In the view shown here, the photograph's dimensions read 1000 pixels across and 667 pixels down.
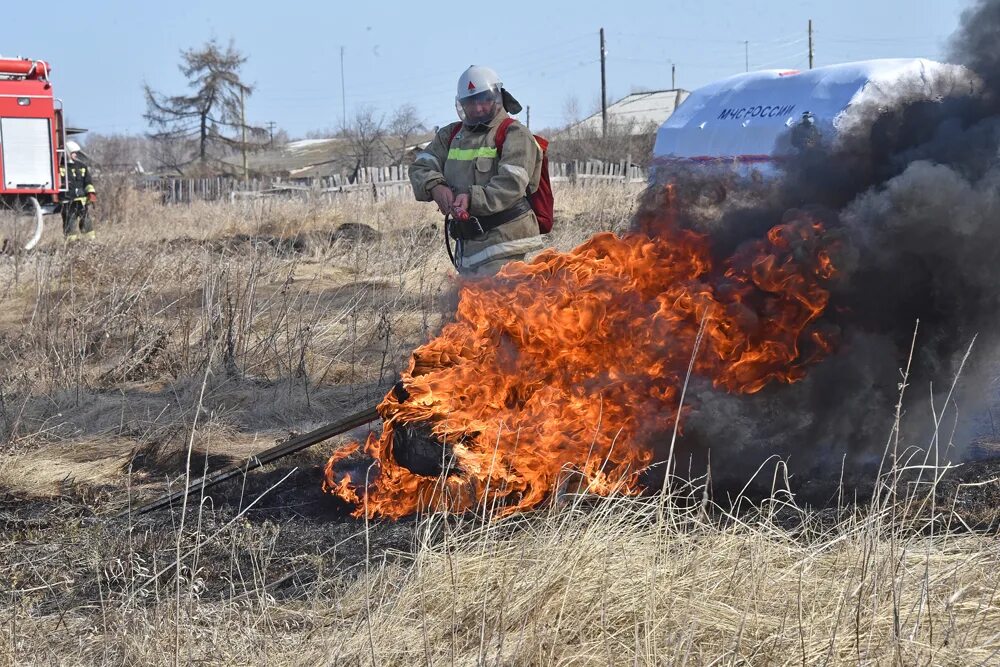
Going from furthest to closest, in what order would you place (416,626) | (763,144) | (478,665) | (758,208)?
1. (763,144)
2. (758,208)
3. (416,626)
4. (478,665)

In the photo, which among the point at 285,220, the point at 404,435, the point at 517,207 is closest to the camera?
the point at 404,435

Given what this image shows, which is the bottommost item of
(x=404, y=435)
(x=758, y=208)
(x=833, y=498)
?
(x=833, y=498)

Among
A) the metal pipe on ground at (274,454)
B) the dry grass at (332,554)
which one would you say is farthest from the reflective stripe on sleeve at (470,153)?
the metal pipe on ground at (274,454)

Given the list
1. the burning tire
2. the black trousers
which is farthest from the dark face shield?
the black trousers

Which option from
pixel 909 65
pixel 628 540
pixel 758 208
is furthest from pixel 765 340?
pixel 909 65

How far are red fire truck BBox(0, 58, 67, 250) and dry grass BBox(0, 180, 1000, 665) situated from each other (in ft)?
36.9

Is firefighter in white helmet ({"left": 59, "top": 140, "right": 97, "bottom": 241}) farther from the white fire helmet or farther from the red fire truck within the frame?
the white fire helmet

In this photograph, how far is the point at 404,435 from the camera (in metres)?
4.91

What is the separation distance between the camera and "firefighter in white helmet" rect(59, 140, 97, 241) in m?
18.6

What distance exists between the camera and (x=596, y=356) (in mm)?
5172

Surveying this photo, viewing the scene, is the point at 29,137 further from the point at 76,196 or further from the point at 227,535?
the point at 227,535

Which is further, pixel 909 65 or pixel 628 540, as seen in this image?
pixel 909 65

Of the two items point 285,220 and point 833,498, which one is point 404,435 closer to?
point 833,498

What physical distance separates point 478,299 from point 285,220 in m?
14.1
